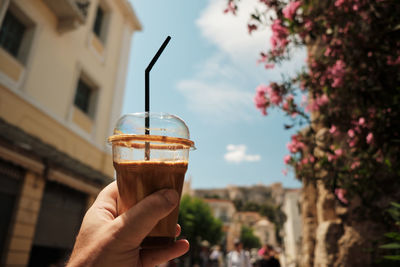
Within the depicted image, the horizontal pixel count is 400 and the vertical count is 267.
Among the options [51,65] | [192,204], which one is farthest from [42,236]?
[192,204]

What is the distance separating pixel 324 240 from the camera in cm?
525

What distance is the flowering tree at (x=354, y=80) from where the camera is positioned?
11.1 ft

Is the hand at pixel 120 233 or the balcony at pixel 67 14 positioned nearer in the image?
the hand at pixel 120 233

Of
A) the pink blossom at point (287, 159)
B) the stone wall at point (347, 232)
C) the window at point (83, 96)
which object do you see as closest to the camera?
the stone wall at point (347, 232)

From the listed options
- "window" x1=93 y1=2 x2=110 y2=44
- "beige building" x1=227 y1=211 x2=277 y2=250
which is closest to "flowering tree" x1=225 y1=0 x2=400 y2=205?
"window" x1=93 y1=2 x2=110 y2=44

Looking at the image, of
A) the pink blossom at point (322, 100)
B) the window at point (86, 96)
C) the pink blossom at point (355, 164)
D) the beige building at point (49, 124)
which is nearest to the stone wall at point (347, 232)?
the pink blossom at point (355, 164)

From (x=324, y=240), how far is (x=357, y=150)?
223cm

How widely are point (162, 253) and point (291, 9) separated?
373cm

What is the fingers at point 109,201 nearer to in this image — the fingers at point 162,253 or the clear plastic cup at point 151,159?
the clear plastic cup at point 151,159

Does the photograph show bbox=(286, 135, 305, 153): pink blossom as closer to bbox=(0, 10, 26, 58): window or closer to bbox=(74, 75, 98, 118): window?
bbox=(0, 10, 26, 58): window

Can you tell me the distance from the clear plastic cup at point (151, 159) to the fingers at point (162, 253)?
46 millimetres

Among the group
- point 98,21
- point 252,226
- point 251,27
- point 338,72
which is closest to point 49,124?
point 98,21

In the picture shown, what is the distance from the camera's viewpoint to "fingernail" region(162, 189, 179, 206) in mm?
1068

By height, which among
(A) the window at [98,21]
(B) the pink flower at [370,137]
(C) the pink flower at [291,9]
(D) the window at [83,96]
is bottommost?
(B) the pink flower at [370,137]
